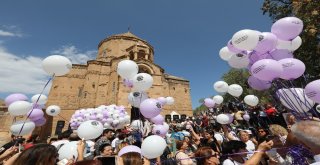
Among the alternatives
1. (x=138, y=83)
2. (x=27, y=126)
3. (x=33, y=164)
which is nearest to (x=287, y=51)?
(x=138, y=83)

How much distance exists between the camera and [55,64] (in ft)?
16.6

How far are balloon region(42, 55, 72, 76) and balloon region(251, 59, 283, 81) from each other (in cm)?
460

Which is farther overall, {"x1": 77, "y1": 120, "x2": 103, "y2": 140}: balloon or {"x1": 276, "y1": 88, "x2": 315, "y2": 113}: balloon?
{"x1": 77, "y1": 120, "x2": 103, "y2": 140}: balloon

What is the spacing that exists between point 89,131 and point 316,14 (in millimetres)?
12816

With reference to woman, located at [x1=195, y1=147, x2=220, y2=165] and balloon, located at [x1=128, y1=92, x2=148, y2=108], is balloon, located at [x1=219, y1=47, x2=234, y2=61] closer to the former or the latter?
balloon, located at [x1=128, y1=92, x2=148, y2=108]

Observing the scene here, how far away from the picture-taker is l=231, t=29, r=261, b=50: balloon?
13.7ft

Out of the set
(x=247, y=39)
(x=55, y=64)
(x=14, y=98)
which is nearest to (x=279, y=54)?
(x=247, y=39)

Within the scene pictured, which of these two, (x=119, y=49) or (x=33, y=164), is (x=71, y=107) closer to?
(x=119, y=49)

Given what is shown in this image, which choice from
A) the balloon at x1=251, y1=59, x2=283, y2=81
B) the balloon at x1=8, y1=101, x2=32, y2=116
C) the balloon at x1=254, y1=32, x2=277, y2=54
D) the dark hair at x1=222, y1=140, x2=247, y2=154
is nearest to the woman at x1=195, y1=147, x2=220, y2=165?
the dark hair at x1=222, y1=140, x2=247, y2=154

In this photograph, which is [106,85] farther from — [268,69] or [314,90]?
[314,90]

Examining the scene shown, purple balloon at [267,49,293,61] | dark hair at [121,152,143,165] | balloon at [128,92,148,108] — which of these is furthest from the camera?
balloon at [128,92,148,108]

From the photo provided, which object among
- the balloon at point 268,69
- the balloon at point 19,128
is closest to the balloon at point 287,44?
the balloon at point 268,69

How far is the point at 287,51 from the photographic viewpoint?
4.77 m

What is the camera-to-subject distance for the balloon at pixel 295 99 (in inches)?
161
